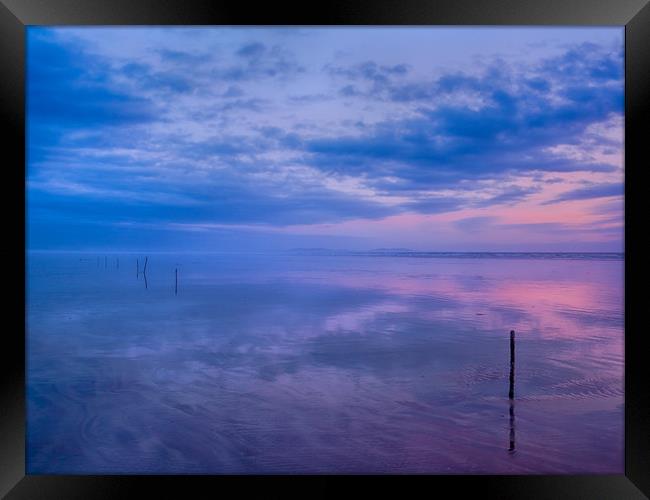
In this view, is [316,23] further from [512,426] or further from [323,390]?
[323,390]

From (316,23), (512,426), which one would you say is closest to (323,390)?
(512,426)

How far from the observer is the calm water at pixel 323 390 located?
387cm

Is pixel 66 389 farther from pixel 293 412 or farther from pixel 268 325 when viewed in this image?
pixel 268 325

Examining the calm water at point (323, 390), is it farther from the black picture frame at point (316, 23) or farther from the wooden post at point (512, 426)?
the black picture frame at point (316, 23)

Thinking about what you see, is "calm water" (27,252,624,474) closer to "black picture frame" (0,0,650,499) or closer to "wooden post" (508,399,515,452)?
"wooden post" (508,399,515,452)

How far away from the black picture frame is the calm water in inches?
56.8

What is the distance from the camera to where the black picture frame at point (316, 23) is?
2268 mm

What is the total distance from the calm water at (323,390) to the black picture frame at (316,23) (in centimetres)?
144

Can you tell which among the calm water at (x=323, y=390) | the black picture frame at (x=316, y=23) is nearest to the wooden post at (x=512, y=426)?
the calm water at (x=323, y=390)

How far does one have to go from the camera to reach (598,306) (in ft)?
42.2

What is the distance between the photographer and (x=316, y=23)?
233 centimetres

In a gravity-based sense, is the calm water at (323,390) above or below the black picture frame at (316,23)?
below

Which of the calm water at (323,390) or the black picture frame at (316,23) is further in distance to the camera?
the calm water at (323,390)

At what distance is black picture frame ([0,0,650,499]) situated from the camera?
7.44 ft
